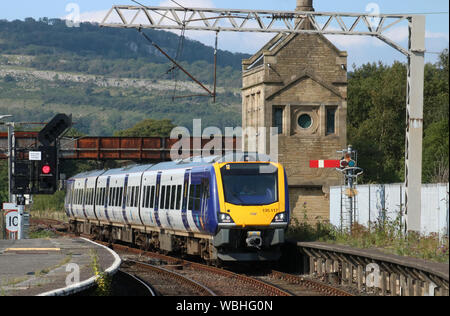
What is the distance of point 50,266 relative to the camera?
23.6m

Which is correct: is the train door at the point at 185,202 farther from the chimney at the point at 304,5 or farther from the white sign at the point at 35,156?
the chimney at the point at 304,5

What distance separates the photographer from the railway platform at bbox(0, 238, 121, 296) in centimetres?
1811

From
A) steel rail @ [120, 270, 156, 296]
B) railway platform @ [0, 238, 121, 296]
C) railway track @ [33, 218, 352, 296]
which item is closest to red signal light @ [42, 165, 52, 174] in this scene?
railway platform @ [0, 238, 121, 296]

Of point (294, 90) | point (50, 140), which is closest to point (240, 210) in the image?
point (50, 140)

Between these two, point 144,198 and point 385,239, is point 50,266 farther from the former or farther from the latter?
point 144,198

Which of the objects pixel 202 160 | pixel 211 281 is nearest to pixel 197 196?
pixel 202 160

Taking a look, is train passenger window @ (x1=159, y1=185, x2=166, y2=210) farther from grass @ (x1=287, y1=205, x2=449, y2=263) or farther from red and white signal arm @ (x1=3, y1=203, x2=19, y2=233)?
red and white signal arm @ (x1=3, y1=203, x2=19, y2=233)

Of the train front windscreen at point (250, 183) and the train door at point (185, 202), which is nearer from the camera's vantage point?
the train front windscreen at point (250, 183)

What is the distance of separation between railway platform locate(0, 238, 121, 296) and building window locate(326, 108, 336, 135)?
12721 mm

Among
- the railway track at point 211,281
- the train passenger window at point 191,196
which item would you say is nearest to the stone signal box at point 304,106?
the railway track at point 211,281

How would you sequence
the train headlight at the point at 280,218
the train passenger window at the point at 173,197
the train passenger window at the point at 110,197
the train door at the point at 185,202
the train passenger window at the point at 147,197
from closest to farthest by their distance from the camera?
the train headlight at the point at 280,218, the train door at the point at 185,202, the train passenger window at the point at 173,197, the train passenger window at the point at 147,197, the train passenger window at the point at 110,197

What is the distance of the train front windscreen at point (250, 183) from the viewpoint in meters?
25.2

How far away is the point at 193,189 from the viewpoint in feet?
89.5
